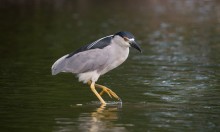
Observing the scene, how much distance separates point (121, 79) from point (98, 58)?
2835 millimetres

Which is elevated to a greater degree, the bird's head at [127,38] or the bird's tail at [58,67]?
the bird's head at [127,38]

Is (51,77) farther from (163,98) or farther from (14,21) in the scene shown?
(14,21)

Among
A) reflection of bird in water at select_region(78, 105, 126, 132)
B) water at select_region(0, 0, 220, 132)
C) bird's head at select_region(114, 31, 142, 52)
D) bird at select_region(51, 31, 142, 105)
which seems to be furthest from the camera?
bird at select_region(51, 31, 142, 105)

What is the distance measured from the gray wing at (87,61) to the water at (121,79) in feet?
1.84

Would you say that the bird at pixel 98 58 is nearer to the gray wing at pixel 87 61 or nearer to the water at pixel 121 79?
the gray wing at pixel 87 61


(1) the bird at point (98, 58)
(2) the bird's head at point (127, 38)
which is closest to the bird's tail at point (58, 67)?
(1) the bird at point (98, 58)

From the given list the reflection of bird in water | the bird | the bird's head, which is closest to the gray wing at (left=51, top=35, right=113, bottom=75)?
the bird

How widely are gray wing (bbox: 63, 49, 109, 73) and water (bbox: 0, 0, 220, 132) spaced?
0.56 meters

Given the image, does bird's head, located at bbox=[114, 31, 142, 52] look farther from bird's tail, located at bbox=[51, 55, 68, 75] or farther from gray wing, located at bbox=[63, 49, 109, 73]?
bird's tail, located at bbox=[51, 55, 68, 75]

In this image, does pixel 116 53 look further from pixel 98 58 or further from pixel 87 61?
pixel 87 61

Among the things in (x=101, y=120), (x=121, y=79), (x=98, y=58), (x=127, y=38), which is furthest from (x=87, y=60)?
(x=121, y=79)

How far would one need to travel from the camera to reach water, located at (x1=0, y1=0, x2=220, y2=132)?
36.3 feet

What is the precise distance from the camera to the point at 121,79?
1558 cm

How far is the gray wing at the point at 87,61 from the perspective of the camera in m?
12.8
